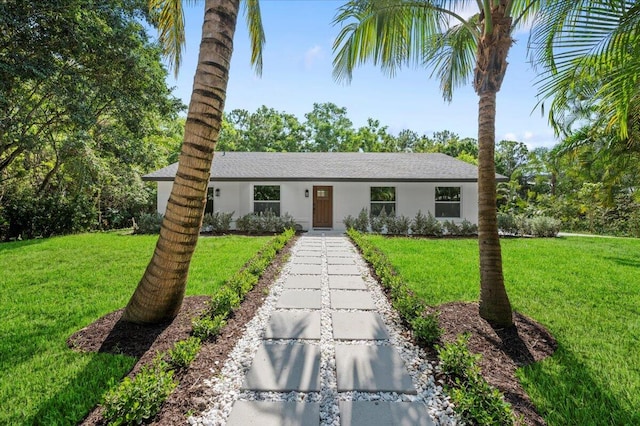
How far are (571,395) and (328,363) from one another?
1.97m

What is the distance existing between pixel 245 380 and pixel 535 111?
4.78m

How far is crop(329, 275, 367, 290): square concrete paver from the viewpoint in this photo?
5.33 m

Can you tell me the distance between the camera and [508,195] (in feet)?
71.4

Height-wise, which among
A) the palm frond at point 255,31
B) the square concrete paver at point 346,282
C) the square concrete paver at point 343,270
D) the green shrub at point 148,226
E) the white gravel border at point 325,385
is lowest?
the white gravel border at point 325,385

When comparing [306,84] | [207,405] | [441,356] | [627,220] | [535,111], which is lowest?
[207,405]

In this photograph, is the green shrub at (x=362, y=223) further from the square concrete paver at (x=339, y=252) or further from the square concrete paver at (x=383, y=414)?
the square concrete paver at (x=383, y=414)

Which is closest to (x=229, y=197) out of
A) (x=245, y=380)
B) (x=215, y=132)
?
(x=215, y=132)

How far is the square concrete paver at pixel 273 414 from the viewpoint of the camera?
6.95 ft

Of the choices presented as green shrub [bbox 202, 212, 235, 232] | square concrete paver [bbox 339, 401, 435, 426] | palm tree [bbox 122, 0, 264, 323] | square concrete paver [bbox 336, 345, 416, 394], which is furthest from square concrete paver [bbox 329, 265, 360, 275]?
green shrub [bbox 202, 212, 235, 232]

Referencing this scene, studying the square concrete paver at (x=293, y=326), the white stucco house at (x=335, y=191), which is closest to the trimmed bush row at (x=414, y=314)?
the square concrete paver at (x=293, y=326)

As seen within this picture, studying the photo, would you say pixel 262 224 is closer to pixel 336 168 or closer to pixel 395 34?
pixel 336 168

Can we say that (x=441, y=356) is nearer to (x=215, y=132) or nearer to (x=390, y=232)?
(x=215, y=132)

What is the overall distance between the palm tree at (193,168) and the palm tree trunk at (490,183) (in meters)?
2.88

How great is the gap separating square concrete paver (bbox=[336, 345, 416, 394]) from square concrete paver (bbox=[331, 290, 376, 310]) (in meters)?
1.18
